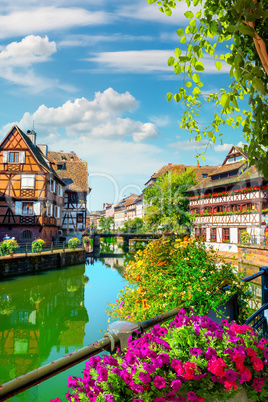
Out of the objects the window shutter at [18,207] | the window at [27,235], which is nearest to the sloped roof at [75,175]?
the window shutter at [18,207]

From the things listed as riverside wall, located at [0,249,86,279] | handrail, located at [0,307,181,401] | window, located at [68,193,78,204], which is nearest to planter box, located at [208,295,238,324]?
handrail, located at [0,307,181,401]

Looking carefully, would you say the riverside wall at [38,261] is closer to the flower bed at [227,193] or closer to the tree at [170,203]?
the flower bed at [227,193]

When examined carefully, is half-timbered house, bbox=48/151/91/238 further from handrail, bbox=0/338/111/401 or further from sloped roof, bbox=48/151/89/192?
handrail, bbox=0/338/111/401

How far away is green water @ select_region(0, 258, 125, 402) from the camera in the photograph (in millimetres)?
8914

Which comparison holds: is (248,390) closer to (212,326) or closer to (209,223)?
(212,326)

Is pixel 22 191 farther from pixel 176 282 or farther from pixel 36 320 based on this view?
pixel 176 282

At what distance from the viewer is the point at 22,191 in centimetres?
3188

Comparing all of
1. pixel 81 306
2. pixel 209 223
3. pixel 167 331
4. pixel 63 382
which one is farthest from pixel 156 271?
pixel 209 223

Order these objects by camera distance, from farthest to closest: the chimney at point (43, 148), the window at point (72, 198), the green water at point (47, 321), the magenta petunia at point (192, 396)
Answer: the window at point (72, 198), the chimney at point (43, 148), the green water at point (47, 321), the magenta petunia at point (192, 396)

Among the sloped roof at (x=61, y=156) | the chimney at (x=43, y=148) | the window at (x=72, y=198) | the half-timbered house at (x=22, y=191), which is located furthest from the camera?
the sloped roof at (x=61, y=156)

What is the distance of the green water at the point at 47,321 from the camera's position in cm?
891

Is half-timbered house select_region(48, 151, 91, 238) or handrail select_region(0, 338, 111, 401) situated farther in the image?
half-timbered house select_region(48, 151, 91, 238)

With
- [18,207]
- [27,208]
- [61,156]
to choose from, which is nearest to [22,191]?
[18,207]

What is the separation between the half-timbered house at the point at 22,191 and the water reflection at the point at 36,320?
8746 millimetres
